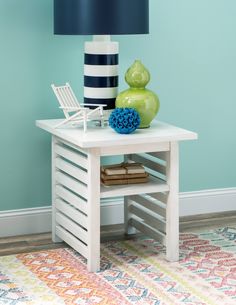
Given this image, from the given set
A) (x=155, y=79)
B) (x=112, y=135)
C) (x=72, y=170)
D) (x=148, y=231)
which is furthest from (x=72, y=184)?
(x=155, y=79)

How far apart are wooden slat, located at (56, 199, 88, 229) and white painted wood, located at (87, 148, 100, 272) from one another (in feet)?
0.18

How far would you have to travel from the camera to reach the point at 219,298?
274 cm

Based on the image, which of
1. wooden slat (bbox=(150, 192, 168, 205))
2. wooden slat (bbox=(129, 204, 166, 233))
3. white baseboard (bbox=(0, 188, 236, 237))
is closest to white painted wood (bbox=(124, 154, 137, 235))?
wooden slat (bbox=(129, 204, 166, 233))

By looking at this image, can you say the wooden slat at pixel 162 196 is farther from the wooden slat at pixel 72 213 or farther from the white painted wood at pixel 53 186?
the white painted wood at pixel 53 186

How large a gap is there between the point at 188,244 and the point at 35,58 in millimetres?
1085

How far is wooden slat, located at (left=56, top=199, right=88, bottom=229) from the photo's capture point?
3.05 meters

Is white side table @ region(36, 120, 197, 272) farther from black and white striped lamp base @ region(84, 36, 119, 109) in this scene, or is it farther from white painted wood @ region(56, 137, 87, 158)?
black and white striped lamp base @ region(84, 36, 119, 109)

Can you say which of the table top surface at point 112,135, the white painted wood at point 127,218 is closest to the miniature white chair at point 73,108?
the table top surface at point 112,135

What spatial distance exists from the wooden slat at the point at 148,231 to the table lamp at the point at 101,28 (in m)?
0.56

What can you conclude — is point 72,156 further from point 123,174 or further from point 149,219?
point 149,219

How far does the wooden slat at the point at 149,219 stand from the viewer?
126 inches

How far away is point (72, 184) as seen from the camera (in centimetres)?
315

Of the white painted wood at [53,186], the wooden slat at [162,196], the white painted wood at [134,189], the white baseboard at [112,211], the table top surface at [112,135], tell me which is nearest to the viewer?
the table top surface at [112,135]

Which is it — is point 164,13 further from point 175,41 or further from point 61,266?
point 61,266
